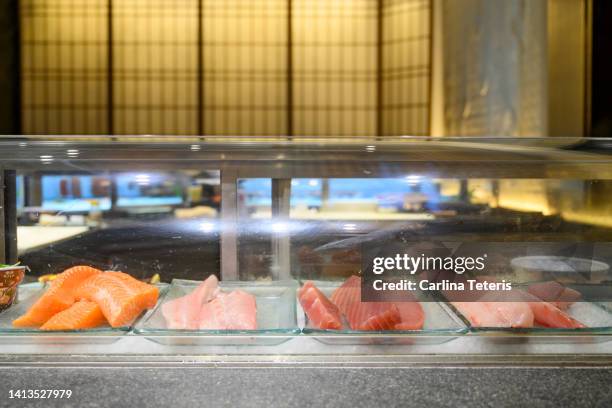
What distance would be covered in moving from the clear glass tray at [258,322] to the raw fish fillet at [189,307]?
0.02 m

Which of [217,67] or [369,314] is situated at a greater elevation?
[217,67]

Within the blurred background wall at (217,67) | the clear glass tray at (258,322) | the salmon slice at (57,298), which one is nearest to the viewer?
the clear glass tray at (258,322)

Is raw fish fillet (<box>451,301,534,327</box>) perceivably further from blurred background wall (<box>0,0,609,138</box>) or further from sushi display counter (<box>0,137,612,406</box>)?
blurred background wall (<box>0,0,609,138</box>)

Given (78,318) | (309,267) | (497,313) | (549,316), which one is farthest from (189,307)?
(549,316)

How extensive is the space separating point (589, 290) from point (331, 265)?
A: 0.59m

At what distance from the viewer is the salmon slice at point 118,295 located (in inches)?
42.8

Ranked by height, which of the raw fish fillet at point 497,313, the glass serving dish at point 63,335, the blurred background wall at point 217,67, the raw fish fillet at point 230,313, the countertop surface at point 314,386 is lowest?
the countertop surface at point 314,386

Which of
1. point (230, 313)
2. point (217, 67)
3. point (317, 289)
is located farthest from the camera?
point (217, 67)

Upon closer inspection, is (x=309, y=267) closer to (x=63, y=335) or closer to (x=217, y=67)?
(x=63, y=335)

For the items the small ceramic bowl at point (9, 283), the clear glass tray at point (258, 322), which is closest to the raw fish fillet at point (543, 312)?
the clear glass tray at point (258, 322)

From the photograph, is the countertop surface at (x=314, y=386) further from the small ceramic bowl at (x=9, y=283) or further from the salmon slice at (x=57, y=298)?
the small ceramic bowl at (x=9, y=283)

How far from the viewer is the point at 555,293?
1157 mm

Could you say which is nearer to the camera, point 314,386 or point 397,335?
point 314,386

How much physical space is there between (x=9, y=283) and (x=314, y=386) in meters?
0.75
